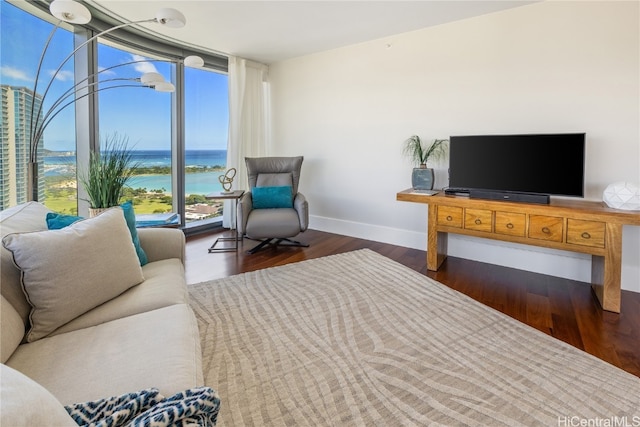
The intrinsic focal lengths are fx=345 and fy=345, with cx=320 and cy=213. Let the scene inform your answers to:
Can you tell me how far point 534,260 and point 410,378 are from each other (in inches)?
88.9

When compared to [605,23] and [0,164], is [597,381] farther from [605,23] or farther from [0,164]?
[0,164]

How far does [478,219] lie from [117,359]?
2.81 metres

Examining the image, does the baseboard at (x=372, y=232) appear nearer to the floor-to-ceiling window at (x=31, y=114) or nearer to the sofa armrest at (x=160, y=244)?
the sofa armrest at (x=160, y=244)

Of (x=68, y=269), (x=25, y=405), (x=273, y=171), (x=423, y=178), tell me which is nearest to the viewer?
(x=25, y=405)

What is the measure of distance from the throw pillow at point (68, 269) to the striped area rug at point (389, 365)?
2.14 feet

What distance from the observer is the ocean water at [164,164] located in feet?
10.8

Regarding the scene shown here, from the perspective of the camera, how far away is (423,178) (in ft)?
11.5

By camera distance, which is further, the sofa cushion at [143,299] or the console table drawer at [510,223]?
the console table drawer at [510,223]

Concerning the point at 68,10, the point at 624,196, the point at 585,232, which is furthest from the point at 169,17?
the point at 624,196

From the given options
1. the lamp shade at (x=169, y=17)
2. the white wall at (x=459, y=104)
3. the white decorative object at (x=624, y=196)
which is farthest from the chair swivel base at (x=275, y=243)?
the white decorative object at (x=624, y=196)

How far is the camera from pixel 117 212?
66.8 inches

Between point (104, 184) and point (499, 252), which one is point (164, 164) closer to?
point (104, 184)

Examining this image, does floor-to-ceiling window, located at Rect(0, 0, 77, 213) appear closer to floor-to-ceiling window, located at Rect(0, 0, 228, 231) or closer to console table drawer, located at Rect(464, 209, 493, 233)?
floor-to-ceiling window, located at Rect(0, 0, 228, 231)

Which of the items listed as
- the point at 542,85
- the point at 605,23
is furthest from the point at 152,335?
the point at 605,23
